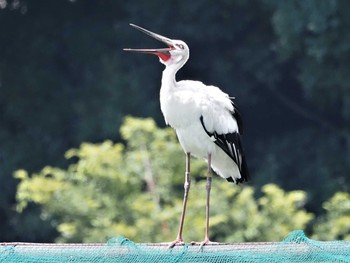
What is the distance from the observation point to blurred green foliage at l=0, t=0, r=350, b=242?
2173 centimetres

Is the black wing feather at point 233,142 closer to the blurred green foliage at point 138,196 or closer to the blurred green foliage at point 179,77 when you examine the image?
the blurred green foliage at point 138,196

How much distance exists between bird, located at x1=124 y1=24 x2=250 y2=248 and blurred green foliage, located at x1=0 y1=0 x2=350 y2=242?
43.2 feet

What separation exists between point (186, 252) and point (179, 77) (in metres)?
17.0

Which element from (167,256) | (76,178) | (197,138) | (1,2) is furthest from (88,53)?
(167,256)

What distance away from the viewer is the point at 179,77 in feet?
75.5

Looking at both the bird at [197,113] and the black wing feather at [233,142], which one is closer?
the bird at [197,113]

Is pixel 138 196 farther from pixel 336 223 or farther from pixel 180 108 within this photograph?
pixel 180 108

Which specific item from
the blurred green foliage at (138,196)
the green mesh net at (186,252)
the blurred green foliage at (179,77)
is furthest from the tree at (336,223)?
the green mesh net at (186,252)

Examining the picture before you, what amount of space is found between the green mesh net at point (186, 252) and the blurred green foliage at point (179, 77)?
14.9 meters

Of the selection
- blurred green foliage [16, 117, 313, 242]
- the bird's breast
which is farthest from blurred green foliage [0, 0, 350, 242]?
the bird's breast

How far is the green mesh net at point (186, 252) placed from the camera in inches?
232

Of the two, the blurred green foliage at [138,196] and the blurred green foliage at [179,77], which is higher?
the blurred green foliage at [179,77]

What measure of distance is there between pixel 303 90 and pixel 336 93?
1.57 meters

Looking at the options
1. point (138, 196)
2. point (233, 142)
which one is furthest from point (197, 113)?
point (138, 196)
